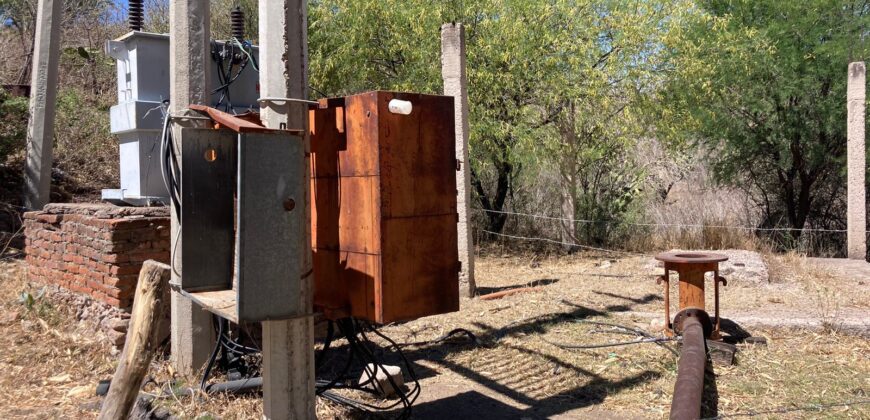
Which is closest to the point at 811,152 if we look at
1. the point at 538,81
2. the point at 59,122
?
the point at 538,81

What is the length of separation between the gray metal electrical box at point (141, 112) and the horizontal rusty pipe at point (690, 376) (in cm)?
472

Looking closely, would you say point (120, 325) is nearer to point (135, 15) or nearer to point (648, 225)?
point (135, 15)

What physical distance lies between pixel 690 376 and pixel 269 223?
338 cm

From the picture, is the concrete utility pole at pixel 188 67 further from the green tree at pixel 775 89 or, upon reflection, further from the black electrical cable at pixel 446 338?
the green tree at pixel 775 89

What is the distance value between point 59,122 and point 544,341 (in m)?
11.3

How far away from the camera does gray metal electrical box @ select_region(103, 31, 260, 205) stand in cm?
A: 689

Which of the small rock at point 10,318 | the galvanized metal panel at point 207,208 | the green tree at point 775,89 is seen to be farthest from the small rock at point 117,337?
the green tree at point 775,89

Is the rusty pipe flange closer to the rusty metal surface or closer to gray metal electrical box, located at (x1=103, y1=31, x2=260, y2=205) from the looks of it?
the rusty metal surface

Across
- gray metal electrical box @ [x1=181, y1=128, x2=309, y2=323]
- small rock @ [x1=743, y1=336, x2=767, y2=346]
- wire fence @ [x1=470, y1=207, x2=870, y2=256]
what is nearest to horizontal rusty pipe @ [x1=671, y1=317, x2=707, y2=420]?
small rock @ [x1=743, y1=336, x2=767, y2=346]

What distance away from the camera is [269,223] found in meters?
3.96

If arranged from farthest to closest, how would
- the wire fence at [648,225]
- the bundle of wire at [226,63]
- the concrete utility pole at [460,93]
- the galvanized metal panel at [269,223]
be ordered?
the wire fence at [648,225], the concrete utility pole at [460,93], the bundle of wire at [226,63], the galvanized metal panel at [269,223]

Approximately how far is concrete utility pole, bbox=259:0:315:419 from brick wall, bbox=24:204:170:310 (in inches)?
112

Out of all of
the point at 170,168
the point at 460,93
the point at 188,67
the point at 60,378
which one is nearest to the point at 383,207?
the point at 170,168

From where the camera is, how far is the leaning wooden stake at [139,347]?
173 inches
